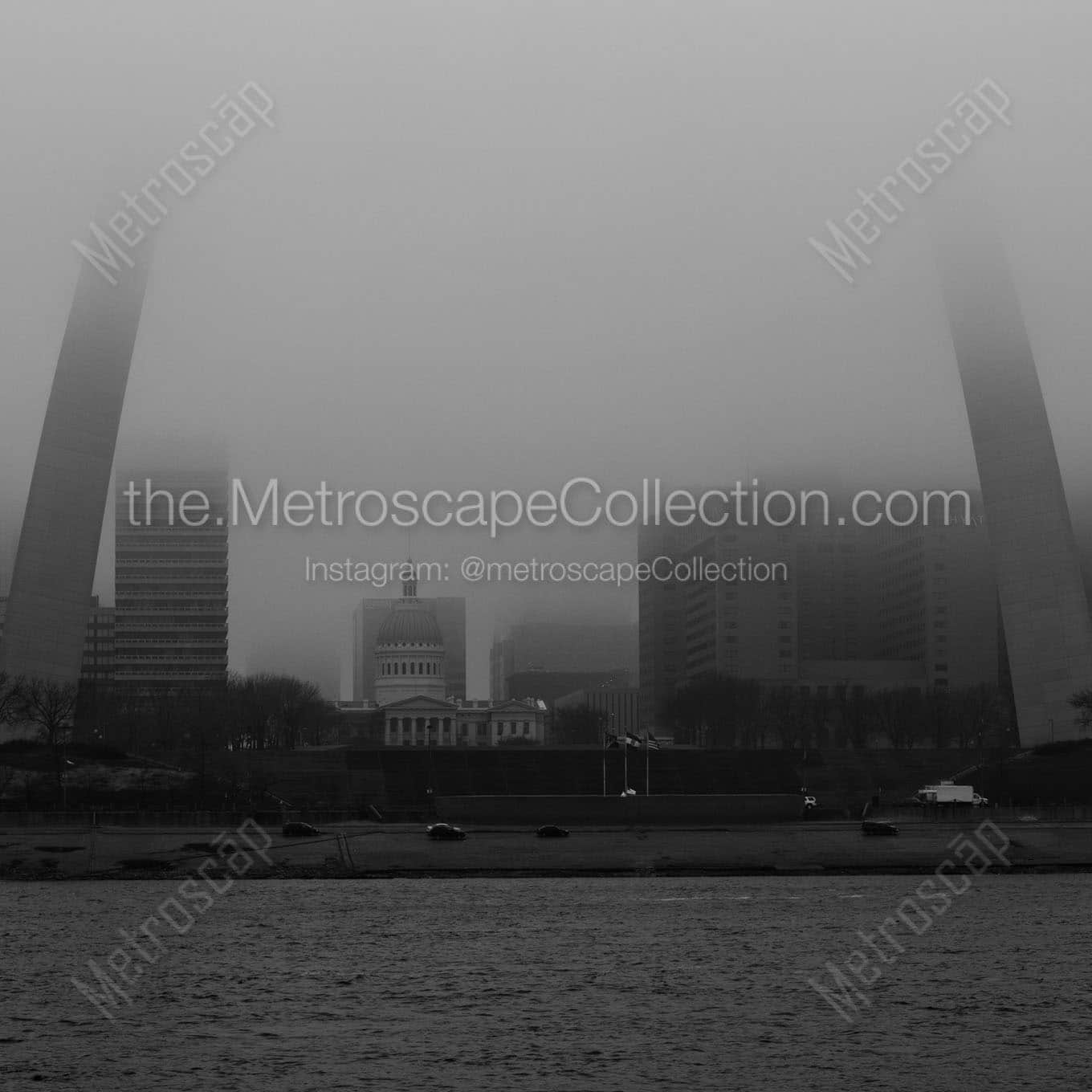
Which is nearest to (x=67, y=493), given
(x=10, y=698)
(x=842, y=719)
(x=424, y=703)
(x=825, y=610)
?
(x=10, y=698)

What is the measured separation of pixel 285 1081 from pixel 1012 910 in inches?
Answer: 841

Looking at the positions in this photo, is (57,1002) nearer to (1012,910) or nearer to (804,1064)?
(804,1064)

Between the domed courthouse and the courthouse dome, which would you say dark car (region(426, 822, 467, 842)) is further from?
the courthouse dome

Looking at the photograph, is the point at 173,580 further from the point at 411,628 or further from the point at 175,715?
the point at 175,715

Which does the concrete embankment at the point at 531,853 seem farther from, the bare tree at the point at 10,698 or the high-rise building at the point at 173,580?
the high-rise building at the point at 173,580

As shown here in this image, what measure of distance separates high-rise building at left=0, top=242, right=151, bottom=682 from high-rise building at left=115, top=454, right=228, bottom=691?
8868 cm

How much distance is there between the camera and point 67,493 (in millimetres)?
73562

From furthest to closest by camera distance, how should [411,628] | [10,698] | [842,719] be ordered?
[411,628] < [842,719] < [10,698]

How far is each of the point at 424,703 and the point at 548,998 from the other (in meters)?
131

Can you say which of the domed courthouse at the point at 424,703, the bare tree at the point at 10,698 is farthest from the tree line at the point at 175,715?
the domed courthouse at the point at 424,703

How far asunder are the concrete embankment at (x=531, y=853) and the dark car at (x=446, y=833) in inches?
12.9

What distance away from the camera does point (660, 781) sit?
75.9 m

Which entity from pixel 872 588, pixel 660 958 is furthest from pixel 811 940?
pixel 872 588

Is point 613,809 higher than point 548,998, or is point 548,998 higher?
point 613,809
